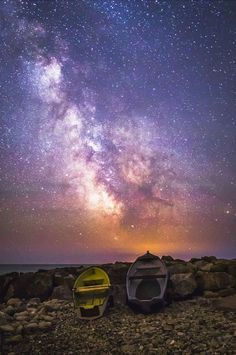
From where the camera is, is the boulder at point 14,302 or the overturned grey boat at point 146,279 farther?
the boulder at point 14,302

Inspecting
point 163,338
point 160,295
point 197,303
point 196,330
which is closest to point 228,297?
point 197,303

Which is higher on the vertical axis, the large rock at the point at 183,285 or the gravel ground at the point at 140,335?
the large rock at the point at 183,285

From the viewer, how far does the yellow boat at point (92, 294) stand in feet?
44.2

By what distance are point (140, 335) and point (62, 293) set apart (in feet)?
25.5

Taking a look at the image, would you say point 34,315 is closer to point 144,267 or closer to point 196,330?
point 144,267

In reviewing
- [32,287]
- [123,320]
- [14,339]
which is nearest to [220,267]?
[123,320]

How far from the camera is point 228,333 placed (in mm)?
10164

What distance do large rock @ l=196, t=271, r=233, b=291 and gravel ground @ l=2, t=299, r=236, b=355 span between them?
2.31 m

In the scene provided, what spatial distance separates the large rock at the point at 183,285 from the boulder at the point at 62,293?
5.15 meters

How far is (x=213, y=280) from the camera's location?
16.5 meters

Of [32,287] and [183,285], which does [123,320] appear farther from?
[32,287]

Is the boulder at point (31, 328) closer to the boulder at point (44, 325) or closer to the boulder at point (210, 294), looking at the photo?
the boulder at point (44, 325)

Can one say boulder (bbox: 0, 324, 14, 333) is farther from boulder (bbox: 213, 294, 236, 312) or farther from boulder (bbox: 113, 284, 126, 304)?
boulder (bbox: 213, 294, 236, 312)

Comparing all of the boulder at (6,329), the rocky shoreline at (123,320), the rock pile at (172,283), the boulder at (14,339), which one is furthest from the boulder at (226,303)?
the boulder at (6,329)
